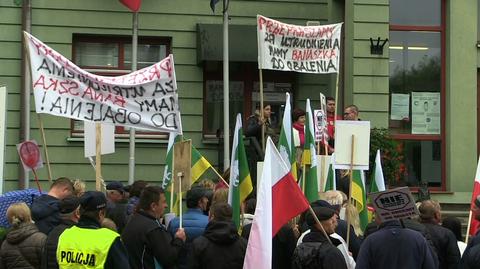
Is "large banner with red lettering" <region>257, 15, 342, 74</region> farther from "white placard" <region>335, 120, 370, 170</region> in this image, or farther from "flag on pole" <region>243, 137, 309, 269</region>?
"flag on pole" <region>243, 137, 309, 269</region>

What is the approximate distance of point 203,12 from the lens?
16.3m

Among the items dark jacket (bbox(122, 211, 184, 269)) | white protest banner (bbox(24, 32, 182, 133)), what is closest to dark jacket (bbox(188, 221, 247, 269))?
dark jacket (bbox(122, 211, 184, 269))

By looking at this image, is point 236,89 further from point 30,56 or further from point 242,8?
point 30,56

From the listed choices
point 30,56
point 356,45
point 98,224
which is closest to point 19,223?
point 98,224

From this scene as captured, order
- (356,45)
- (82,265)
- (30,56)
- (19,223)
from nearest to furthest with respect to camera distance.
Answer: (82,265) < (19,223) < (30,56) < (356,45)

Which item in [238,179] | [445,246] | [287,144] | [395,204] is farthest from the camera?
[287,144]

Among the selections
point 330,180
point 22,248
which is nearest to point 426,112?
point 330,180

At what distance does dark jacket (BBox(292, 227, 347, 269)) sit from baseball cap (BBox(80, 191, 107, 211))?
165cm

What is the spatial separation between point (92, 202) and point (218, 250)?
1.32 meters

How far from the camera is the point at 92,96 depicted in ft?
30.2

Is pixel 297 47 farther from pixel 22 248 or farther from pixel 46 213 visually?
pixel 22 248

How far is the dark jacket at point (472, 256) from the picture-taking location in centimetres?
697

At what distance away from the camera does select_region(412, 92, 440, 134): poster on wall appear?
15.3 metres

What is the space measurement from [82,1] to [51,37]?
940 mm
